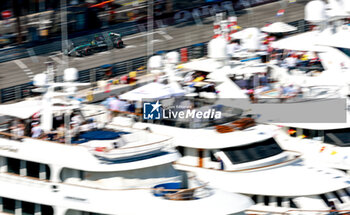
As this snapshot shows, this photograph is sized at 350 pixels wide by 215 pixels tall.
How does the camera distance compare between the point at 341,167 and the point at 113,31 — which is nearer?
the point at 341,167

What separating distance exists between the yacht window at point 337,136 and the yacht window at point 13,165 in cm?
1081

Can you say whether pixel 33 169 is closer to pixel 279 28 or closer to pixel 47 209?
pixel 47 209

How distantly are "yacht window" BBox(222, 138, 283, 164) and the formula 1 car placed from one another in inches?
500

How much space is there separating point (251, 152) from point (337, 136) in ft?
12.9

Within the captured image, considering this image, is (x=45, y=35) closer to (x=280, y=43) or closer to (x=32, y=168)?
(x=280, y=43)

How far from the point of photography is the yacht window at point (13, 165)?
81.5ft

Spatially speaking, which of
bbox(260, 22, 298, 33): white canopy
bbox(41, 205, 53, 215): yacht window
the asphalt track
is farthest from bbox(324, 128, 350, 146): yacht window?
the asphalt track

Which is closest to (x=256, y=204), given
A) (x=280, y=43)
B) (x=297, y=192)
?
(x=297, y=192)

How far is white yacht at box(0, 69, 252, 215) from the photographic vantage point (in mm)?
23141

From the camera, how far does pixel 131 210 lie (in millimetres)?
23000

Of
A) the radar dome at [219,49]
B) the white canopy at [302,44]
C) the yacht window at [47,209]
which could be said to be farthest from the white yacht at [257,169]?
the white canopy at [302,44]

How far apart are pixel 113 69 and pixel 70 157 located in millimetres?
13697

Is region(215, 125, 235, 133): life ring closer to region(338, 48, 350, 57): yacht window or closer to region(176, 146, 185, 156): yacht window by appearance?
region(176, 146, 185, 156): yacht window

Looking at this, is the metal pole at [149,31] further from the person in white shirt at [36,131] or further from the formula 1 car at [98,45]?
the person in white shirt at [36,131]
